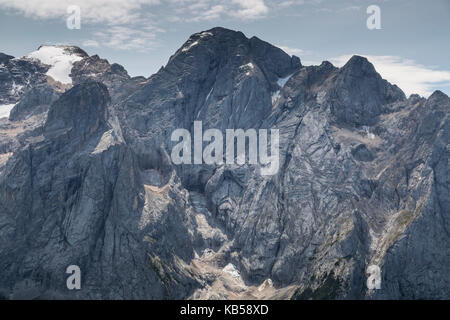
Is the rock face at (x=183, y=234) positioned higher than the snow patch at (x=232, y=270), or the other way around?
the rock face at (x=183, y=234)

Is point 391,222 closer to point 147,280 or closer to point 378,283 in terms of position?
point 378,283

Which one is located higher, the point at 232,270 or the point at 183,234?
the point at 183,234

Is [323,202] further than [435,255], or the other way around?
[323,202]

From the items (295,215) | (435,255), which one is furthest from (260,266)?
(435,255)

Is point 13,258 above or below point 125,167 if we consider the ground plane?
below

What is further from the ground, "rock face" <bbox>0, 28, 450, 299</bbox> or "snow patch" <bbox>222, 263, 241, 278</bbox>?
"rock face" <bbox>0, 28, 450, 299</bbox>

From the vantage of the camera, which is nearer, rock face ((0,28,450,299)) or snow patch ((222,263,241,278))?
rock face ((0,28,450,299))

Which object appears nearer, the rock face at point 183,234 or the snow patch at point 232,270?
the rock face at point 183,234

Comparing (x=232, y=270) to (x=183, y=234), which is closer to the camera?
(x=232, y=270)
